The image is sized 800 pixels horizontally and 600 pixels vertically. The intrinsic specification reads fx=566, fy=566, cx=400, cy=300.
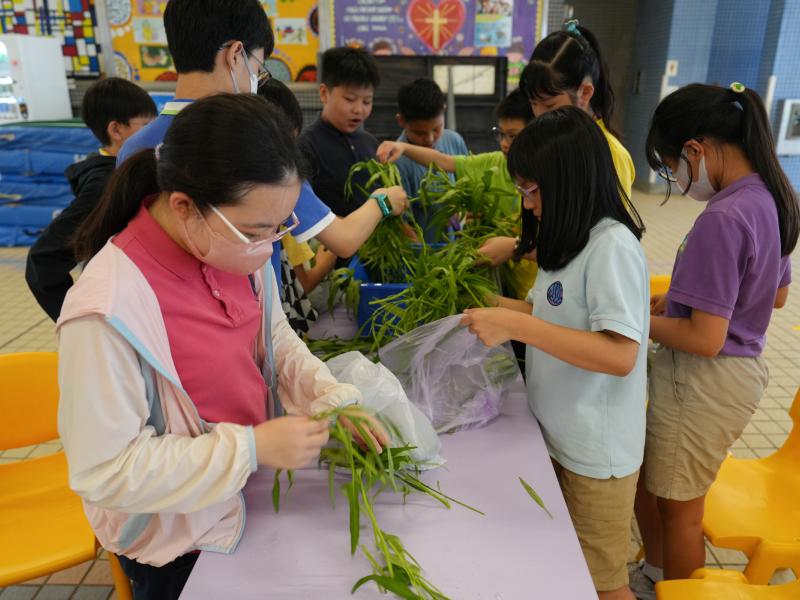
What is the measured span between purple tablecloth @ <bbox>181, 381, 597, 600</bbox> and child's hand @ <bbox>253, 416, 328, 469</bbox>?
20cm

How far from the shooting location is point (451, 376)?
56.0 inches

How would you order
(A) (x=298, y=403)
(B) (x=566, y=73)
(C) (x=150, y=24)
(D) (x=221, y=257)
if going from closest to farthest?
(D) (x=221, y=257)
(A) (x=298, y=403)
(B) (x=566, y=73)
(C) (x=150, y=24)

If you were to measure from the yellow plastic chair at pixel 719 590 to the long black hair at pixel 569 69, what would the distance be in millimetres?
1410

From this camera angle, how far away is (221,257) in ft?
3.29

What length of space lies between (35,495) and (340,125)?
1.91 meters

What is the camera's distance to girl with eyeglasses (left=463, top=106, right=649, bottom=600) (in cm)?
123

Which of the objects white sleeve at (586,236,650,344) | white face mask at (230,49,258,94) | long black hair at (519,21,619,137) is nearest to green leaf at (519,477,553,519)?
white sleeve at (586,236,650,344)

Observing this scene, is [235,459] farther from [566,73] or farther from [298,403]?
[566,73]

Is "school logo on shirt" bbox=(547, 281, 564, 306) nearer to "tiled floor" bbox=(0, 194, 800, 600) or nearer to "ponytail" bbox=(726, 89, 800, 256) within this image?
"ponytail" bbox=(726, 89, 800, 256)

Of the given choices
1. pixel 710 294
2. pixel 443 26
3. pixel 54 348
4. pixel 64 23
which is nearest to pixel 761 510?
pixel 710 294

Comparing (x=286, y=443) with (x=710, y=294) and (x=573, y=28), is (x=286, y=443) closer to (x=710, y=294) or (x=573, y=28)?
(x=710, y=294)

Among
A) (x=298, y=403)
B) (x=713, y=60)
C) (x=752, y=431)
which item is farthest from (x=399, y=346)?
(x=713, y=60)

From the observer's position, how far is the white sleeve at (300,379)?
1.12m

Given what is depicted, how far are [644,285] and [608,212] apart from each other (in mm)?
188
